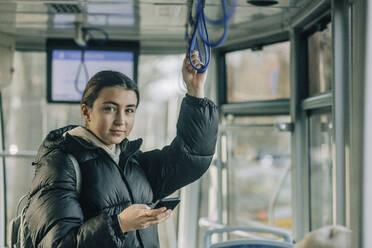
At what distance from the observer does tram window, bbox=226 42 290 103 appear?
11.0 feet

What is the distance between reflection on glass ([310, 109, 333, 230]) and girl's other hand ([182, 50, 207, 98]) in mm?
1152

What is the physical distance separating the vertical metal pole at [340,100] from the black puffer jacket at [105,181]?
0.71 metres

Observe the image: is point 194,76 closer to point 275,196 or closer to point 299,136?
point 299,136

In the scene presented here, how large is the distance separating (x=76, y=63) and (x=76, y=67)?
0.11 feet

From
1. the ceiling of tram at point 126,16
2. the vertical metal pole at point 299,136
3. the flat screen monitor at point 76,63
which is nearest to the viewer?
the ceiling of tram at point 126,16

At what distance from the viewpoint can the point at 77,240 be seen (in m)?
1.48

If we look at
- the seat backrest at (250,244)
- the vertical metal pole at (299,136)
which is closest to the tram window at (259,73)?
the vertical metal pole at (299,136)

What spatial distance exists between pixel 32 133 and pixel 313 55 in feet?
8.53

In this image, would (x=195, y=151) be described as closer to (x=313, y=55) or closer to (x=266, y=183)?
(x=313, y=55)

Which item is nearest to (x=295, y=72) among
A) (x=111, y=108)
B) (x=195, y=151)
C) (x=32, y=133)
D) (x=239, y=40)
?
(x=239, y=40)

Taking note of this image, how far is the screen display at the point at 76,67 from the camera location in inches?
140

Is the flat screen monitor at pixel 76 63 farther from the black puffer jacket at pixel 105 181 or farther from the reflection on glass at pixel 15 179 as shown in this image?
the black puffer jacket at pixel 105 181

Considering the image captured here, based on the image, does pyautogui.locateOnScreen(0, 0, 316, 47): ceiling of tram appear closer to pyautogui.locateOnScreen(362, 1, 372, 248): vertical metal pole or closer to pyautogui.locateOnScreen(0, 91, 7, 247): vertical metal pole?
pyautogui.locateOnScreen(0, 91, 7, 247): vertical metal pole

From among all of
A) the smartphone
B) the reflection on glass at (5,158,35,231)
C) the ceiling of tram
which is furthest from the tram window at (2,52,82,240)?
the smartphone
